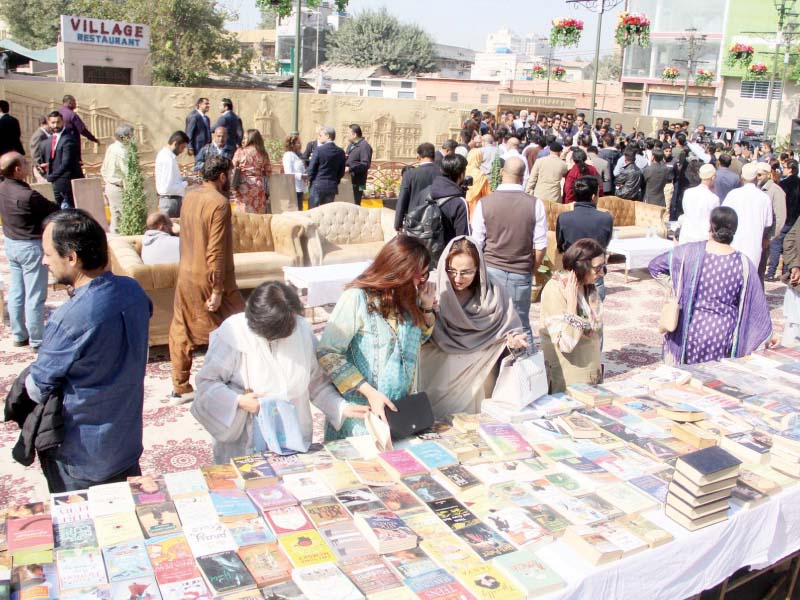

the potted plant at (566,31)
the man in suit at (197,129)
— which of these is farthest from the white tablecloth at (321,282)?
the potted plant at (566,31)

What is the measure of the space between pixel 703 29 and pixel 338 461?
50945 millimetres

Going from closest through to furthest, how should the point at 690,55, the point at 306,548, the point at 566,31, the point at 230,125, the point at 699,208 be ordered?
the point at 306,548, the point at 699,208, the point at 230,125, the point at 566,31, the point at 690,55

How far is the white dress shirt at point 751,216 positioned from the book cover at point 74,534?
629cm

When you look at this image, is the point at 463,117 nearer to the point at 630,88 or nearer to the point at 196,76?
the point at 196,76

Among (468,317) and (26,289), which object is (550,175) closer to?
(26,289)

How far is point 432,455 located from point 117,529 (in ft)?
3.89

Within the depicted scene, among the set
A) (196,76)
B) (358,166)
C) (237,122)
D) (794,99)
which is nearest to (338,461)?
(358,166)

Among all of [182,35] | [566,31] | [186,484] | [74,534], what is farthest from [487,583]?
[182,35]

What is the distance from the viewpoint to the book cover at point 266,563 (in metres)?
2.10

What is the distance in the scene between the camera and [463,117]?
57.3 ft

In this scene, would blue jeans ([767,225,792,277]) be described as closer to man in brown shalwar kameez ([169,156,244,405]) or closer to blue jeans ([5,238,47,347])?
man in brown shalwar kameez ([169,156,244,405])

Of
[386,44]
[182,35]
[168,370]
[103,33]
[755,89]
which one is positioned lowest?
[168,370]

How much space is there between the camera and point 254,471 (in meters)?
2.72

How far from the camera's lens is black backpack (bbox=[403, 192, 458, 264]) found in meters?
5.72
